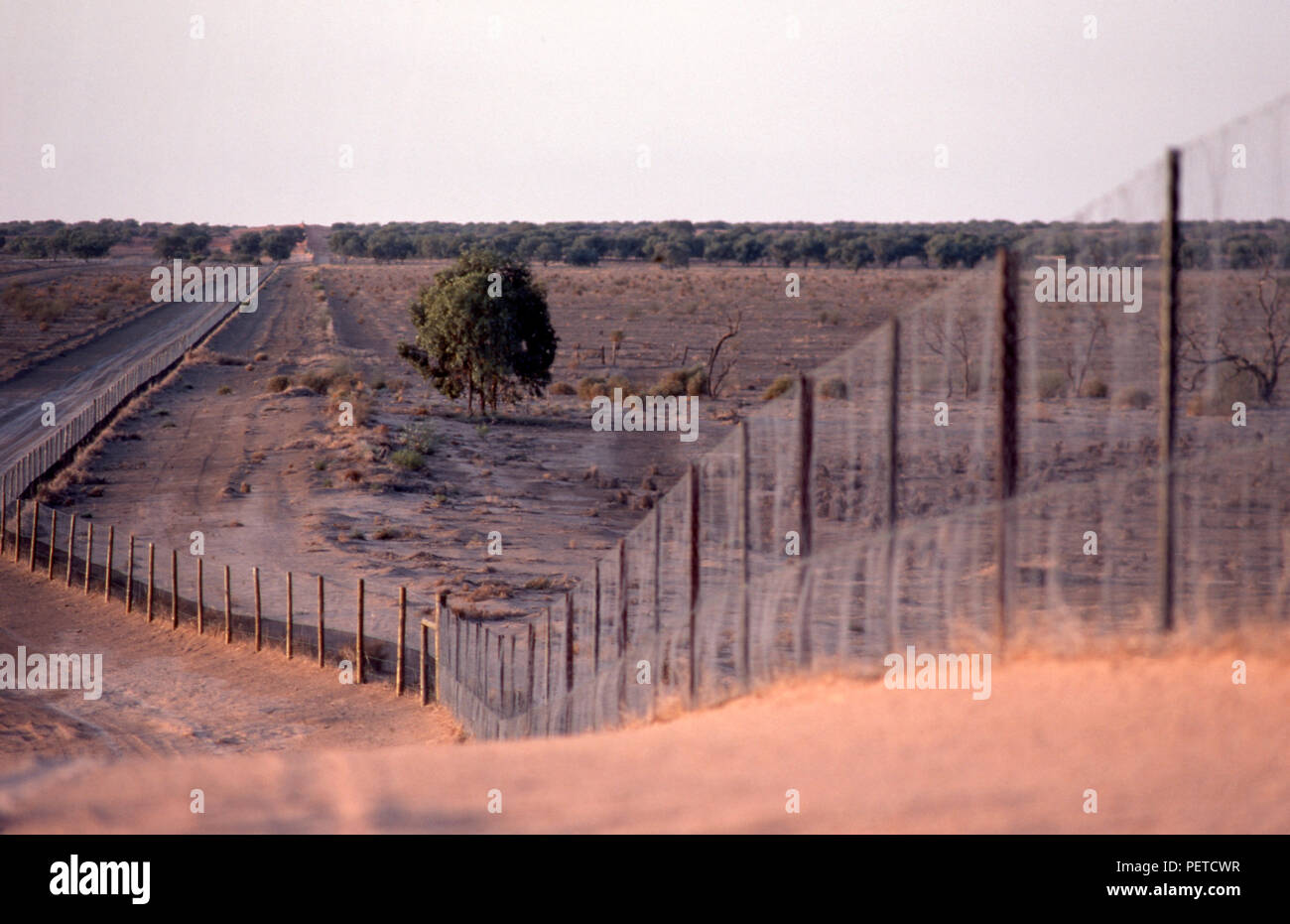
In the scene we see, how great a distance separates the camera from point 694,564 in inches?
330

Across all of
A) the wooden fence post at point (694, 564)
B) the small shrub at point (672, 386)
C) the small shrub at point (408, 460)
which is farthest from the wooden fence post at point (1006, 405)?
the small shrub at point (672, 386)

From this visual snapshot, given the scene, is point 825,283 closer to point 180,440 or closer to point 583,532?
point 180,440

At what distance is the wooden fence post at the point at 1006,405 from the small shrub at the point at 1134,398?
21.1 inches

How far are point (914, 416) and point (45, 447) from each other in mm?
33899

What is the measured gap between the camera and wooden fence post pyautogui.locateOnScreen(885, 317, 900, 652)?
6883mm

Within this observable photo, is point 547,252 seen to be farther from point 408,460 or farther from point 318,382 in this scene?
point 408,460

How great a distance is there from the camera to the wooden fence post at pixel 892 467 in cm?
688

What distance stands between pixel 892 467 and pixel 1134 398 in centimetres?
125

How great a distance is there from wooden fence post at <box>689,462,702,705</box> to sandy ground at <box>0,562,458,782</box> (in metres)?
7.44

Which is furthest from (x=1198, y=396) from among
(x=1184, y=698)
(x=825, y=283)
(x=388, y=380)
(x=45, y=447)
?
(x=825, y=283)

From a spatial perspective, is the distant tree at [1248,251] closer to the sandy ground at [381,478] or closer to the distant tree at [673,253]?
the sandy ground at [381,478]

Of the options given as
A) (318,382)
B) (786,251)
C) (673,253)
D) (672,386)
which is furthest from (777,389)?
(673,253)
